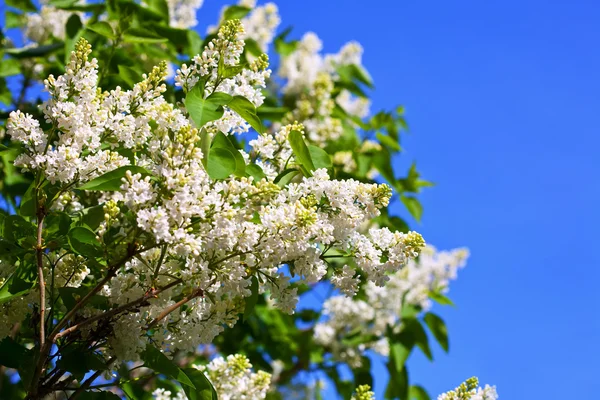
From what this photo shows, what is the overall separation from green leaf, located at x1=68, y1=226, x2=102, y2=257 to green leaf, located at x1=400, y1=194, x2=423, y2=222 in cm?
303

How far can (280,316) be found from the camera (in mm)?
4570

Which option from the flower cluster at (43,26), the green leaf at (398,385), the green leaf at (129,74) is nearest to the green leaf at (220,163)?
the green leaf at (129,74)

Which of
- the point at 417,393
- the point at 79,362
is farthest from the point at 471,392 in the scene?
the point at 417,393

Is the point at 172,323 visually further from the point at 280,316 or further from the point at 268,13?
the point at 268,13

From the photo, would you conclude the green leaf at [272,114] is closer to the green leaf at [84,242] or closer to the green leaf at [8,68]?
the green leaf at [8,68]

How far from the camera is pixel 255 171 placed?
2.07 metres

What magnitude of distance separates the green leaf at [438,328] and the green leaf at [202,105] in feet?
9.25

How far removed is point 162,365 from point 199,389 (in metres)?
0.17

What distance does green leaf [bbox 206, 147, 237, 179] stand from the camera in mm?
1725

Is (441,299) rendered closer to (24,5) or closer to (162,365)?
(162,365)

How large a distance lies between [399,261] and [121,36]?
70.4 inches

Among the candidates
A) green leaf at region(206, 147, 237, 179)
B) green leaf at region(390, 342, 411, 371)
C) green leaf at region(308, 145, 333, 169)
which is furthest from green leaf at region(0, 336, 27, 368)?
green leaf at region(390, 342, 411, 371)

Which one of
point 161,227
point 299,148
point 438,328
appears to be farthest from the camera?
point 438,328

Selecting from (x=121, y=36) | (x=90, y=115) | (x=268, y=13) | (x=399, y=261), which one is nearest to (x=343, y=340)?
(x=268, y=13)
